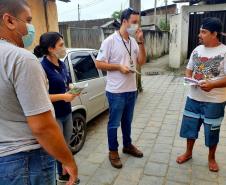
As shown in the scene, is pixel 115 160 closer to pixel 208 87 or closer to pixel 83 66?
pixel 208 87

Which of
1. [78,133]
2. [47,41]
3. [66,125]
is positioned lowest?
[78,133]

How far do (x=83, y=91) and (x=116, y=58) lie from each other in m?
1.32

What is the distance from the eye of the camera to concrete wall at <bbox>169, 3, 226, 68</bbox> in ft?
37.0

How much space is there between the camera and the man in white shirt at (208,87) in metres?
3.09

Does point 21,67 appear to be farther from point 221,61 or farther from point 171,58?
Result: point 171,58

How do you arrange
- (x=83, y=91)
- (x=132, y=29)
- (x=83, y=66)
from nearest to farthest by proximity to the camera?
(x=132, y=29) < (x=83, y=91) < (x=83, y=66)

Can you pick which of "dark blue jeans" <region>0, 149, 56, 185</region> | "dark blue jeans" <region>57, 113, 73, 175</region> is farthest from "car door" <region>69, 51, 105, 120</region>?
"dark blue jeans" <region>0, 149, 56, 185</region>

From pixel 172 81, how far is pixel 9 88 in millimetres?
8939

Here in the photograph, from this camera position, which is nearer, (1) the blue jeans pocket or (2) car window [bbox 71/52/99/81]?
(1) the blue jeans pocket

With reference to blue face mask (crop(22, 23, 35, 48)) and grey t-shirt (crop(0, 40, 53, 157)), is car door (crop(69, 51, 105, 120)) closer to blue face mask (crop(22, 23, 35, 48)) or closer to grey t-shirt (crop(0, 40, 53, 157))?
blue face mask (crop(22, 23, 35, 48))

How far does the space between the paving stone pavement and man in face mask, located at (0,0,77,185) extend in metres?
1.86

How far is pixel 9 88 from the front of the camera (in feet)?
4.60

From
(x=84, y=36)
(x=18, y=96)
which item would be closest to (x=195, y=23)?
(x=84, y=36)

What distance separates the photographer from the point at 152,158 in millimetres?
3844
